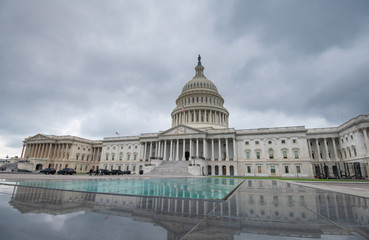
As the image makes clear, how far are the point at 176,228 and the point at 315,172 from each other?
230 feet

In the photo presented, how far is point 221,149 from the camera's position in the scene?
63906 mm

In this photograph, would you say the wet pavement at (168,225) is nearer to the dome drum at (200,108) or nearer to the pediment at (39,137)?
the dome drum at (200,108)

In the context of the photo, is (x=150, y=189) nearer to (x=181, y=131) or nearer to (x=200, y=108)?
(x=181, y=131)

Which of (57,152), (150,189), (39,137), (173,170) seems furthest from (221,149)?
(39,137)

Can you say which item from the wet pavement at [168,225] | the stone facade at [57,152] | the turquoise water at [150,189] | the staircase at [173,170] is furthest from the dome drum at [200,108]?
the wet pavement at [168,225]

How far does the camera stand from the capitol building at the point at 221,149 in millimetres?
51156

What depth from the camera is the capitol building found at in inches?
2014

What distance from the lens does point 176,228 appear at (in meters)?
3.77

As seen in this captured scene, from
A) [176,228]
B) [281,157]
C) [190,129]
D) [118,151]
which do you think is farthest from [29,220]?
[118,151]

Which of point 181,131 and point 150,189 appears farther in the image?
point 181,131

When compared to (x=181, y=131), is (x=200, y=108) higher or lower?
higher

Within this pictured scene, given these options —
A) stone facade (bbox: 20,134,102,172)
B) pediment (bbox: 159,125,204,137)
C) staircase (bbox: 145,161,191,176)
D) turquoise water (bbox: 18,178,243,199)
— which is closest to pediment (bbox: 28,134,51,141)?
stone facade (bbox: 20,134,102,172)

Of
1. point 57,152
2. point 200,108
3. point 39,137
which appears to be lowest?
point 57,152

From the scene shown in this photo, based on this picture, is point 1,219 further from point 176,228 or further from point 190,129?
point 190,129
